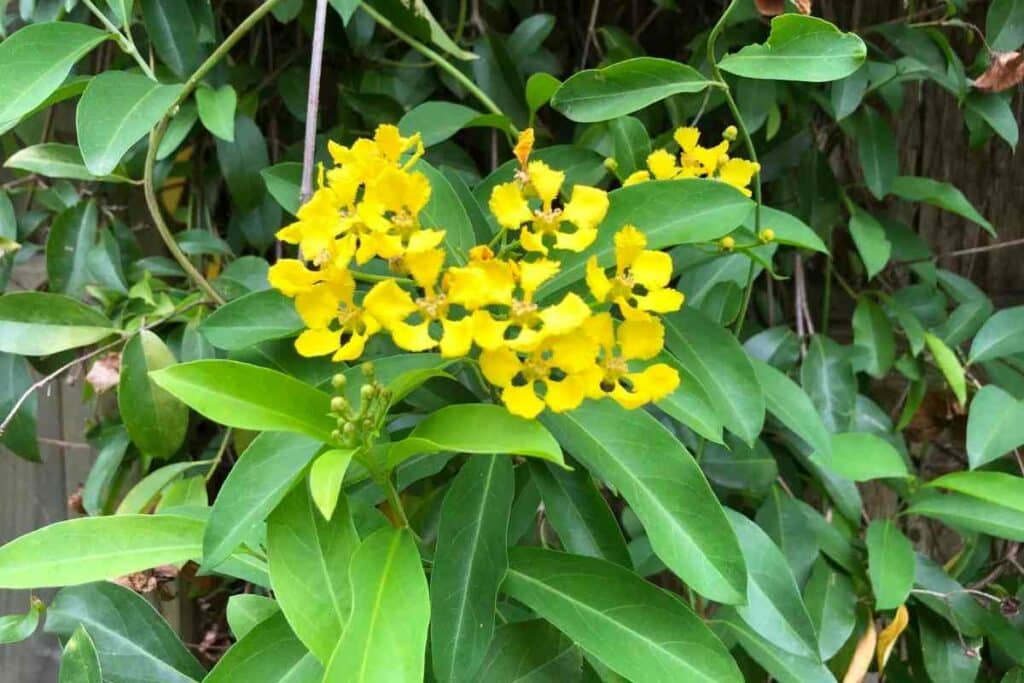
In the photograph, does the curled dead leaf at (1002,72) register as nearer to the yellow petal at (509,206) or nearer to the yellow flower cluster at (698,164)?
the yellow flower cluster at (698,164)

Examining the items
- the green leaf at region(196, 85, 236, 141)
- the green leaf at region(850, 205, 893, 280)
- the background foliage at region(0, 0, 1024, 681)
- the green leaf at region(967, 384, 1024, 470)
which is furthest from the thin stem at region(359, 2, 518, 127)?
the green leaf at region(967, 384, 1024, 470)

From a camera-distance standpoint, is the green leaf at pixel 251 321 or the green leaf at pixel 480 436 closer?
the green leaf at pixel 480 436

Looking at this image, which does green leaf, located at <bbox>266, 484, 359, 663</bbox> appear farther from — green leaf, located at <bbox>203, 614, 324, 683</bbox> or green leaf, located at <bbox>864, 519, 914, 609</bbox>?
green leaf, located at <bbox>864, 519, 914, 609</bbox>

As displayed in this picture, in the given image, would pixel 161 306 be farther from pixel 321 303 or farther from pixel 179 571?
pixel 321 303

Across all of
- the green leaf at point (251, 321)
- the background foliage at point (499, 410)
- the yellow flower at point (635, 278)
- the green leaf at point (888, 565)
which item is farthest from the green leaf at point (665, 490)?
the green leaf at point (888, 565)

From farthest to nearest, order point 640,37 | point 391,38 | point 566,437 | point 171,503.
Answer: point 640,37 → point 391,38 → point 171,503 → point 566,437

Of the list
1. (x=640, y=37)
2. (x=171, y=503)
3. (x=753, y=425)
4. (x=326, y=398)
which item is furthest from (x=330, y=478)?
(x=640, y=37)

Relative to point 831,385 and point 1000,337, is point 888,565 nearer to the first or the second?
point 831,385
